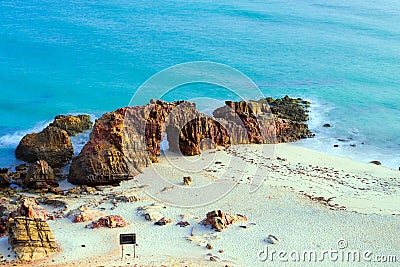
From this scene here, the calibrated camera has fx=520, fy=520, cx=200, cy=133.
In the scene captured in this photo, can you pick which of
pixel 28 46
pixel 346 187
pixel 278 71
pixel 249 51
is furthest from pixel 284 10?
pixel 346 187

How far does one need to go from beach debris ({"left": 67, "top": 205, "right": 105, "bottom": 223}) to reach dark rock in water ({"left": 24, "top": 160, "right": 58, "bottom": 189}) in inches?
126

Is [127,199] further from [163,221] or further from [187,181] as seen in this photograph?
[187,181]

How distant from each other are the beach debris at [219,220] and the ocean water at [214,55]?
11.5 metres

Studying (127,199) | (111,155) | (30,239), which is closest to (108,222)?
(127,199)

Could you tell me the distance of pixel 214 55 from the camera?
46.9 m

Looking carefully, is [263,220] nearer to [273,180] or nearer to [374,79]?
[273,180]

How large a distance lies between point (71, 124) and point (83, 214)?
11.4 m

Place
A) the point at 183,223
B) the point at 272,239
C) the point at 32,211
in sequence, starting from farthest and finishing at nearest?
the point at 183,223, the point at 272,239, the point at 32,211

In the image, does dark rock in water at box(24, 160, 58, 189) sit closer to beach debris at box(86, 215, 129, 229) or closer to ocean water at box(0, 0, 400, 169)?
ocean water at box(0, 0, 400, 169)

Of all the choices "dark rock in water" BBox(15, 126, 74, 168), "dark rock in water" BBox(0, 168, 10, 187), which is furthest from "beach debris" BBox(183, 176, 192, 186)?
"dark rock in water" BBox(0, 168, 10, 187)

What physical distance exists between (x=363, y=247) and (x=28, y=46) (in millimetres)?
38094

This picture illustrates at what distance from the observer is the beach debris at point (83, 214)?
17.5 meters

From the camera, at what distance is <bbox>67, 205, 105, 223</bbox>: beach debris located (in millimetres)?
17484

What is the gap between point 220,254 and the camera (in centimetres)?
1561
